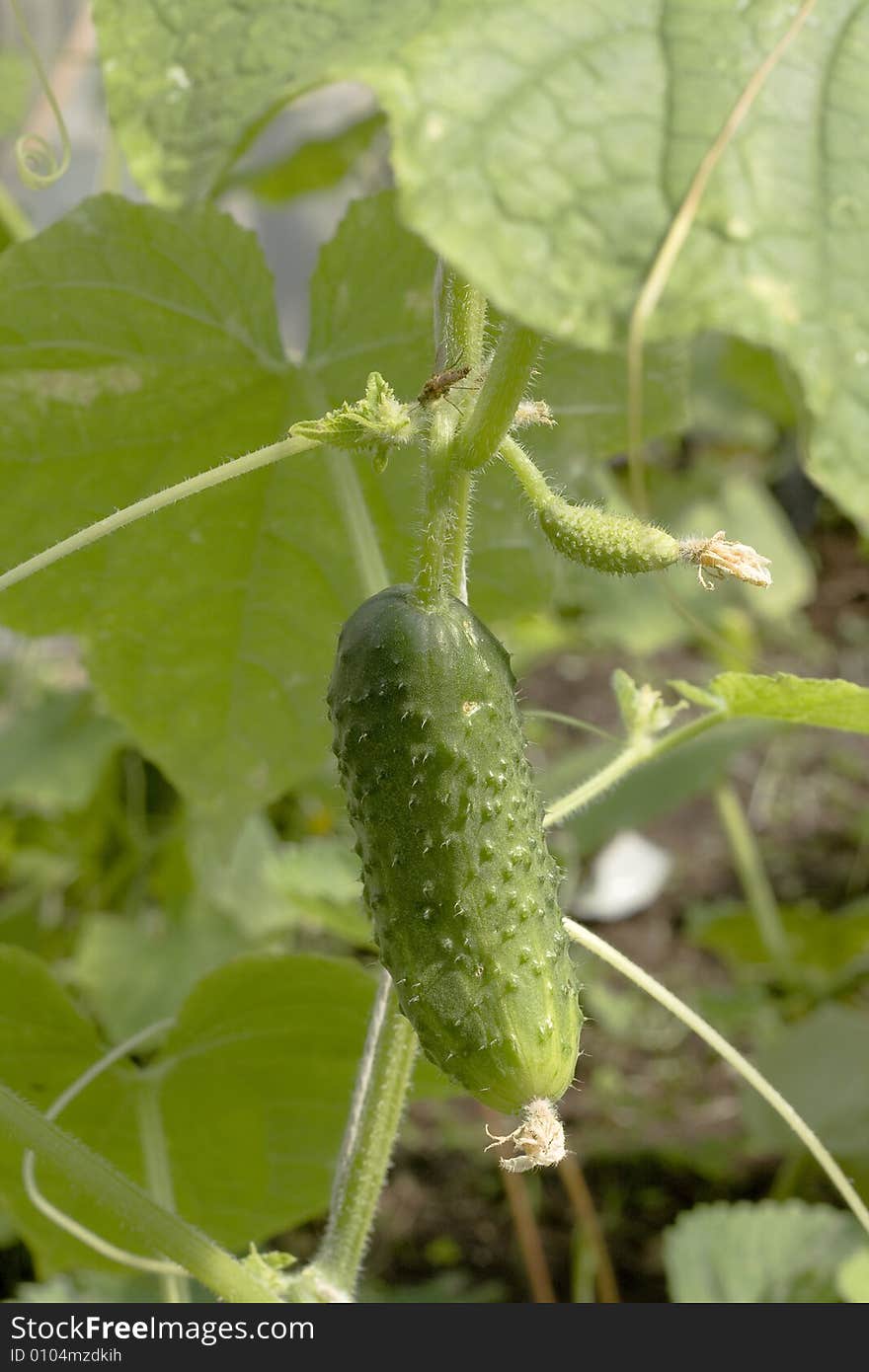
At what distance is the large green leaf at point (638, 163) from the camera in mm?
505

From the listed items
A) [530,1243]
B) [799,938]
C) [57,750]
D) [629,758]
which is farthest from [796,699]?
[799,938]

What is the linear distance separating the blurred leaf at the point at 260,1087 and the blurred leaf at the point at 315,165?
144cm

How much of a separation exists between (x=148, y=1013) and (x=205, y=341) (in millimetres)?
1131

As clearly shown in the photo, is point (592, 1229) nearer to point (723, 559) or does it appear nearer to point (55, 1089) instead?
point (55, 1089)

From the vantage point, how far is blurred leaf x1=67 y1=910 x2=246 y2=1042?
6.10ft

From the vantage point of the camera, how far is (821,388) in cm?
51

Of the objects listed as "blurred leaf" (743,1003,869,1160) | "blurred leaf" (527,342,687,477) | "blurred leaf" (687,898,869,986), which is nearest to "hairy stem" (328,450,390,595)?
"blurred leaf" (527,342,687,477)

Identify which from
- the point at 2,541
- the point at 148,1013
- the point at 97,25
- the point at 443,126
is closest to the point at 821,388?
the point at 443,126

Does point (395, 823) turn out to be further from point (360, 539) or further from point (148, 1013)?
point (148, 1013)

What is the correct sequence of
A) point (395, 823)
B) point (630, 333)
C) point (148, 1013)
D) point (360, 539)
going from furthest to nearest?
point (148, 1013) < point (360, 539) < point (395, 823) < point (630, 333)

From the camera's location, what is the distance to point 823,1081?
192cm

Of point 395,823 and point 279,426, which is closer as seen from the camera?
point 395,823

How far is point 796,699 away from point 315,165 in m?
1.76

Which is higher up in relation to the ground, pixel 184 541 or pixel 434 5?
pixel 434 5
